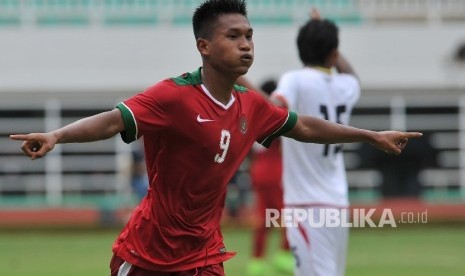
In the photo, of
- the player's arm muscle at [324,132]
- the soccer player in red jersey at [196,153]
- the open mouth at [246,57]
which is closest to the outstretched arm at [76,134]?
the soccer player in red jersey at [196,153]

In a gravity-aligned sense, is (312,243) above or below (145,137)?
below

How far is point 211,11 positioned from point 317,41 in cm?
228

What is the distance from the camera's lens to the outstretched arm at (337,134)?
7.34 meters

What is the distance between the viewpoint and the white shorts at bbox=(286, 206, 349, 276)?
895cm

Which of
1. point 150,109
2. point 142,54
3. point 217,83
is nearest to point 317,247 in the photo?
point 217,83

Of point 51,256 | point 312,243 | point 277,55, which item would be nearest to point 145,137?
point 312,243

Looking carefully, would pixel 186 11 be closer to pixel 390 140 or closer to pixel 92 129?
pixel 390 140

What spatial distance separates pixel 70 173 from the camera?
28.9 metres

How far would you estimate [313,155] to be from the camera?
356 inches

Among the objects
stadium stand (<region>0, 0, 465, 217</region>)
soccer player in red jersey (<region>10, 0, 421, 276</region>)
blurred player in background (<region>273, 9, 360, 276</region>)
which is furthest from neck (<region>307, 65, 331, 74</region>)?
stadium stand (<region>0, 0, 465, 217</region>)

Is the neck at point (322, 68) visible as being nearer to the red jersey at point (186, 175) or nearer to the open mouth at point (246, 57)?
the red jersey at point (186, 175)

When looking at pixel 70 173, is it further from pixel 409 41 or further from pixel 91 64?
pixel 409 41

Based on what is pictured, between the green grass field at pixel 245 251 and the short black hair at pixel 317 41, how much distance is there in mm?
6048

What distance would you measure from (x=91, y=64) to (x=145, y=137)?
21.1m
